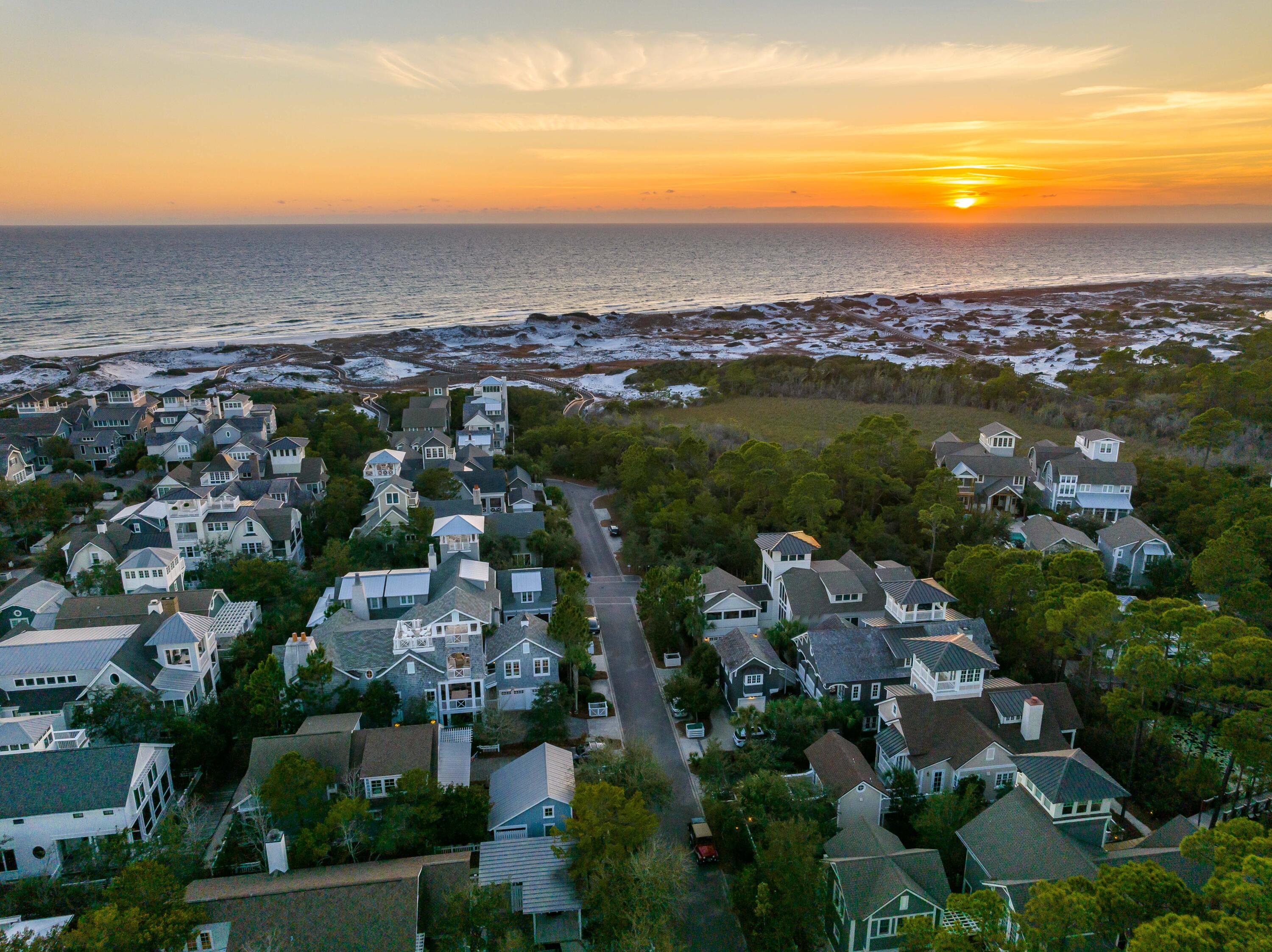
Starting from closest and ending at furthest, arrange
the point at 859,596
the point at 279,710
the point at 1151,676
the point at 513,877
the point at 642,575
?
the point at 513,877 < the point at 1151,676 < the point at 279,710 < the point at 859,596 < the point at 642,575

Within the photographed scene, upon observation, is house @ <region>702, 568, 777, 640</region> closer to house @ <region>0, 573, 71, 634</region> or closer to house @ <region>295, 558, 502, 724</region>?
house @ <region>295, 558, 502, 724</region>

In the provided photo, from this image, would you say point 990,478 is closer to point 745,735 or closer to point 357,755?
point 745,735

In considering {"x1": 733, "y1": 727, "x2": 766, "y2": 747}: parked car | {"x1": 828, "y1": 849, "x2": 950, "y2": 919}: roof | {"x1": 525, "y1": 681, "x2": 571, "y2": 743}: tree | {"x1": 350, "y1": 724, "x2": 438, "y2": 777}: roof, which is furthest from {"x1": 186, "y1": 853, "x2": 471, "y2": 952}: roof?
{"x1": 733, "y1": 727, "x2": 766, "y2": 747}: parked car

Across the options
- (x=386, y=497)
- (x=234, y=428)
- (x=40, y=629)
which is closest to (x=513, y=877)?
(x=40, y=629)

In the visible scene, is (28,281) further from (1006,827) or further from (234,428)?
(1006,827)

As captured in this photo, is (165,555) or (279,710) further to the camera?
(165,555)

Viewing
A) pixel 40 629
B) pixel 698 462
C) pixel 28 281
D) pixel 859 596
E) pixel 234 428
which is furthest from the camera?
pixel 28 281

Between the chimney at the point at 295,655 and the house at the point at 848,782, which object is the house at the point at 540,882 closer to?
the house at the point at 848,782
